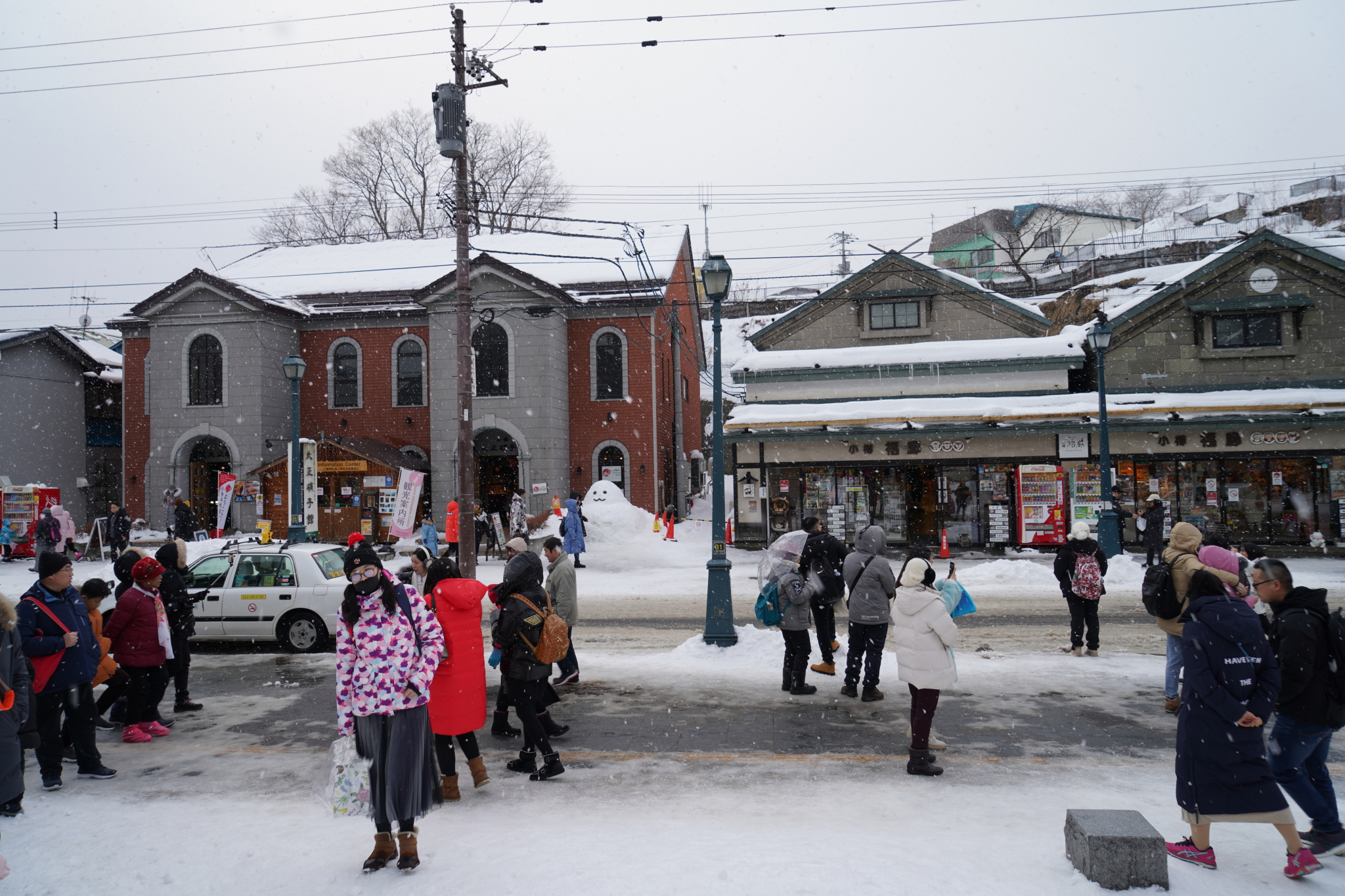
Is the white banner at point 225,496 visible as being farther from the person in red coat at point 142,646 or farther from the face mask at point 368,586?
the face mask at point 368,586

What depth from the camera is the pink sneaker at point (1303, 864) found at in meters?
4.35

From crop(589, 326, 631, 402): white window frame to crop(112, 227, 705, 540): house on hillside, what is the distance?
63 millimetres

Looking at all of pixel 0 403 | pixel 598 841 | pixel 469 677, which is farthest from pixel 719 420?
pixel 0 403

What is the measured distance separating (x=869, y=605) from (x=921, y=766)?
2.09 meters

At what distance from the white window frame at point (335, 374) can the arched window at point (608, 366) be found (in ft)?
28.2

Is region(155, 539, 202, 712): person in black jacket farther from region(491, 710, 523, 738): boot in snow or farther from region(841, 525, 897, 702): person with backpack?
region(841, 525, 897, 702): person with backpack

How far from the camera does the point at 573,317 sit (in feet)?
94.5

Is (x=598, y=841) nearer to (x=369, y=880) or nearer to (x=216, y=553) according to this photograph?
(x=369, y=880)

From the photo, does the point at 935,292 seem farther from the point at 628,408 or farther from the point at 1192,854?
the point at 1192,854

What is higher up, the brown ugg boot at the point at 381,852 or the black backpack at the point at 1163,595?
the black backpack at the point at 1163,595

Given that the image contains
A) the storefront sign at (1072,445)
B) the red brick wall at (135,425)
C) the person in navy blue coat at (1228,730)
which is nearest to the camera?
the person in navy blue coat at (1228,730)

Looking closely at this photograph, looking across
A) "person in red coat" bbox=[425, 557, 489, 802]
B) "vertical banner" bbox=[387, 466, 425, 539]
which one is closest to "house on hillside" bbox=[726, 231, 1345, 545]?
"vertical banner" bbox=[387, 466, 425, 539]

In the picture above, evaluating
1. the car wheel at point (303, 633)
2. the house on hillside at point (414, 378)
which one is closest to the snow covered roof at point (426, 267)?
the house on hillside at point (414, 378)

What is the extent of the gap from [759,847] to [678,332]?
26564 mm
